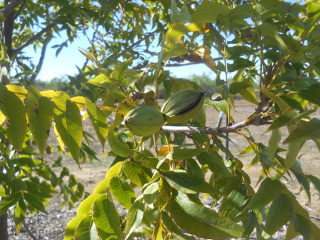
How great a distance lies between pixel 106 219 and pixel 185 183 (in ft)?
0.66

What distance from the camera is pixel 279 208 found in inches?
27.1

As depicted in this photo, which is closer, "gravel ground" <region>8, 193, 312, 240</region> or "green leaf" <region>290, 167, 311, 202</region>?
"green leaf" <region>290, 167, 311, 202</region>

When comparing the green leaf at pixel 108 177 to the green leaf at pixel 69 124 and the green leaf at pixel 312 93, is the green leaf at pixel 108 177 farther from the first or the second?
the green leaf at pixel 312 93

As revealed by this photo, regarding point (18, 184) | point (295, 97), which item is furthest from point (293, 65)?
point (18, 184)

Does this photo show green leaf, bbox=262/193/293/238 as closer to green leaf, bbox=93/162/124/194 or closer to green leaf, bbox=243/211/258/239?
green leaf, bbox=243/211/258/239

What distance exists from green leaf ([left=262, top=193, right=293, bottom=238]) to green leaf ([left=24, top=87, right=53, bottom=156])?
468 mm

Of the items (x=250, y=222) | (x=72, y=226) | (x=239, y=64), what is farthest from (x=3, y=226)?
(x=239, y=64)

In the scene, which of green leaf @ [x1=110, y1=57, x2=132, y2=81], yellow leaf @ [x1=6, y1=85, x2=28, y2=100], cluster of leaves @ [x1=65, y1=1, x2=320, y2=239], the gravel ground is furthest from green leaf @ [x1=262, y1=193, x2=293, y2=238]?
the gravel ground

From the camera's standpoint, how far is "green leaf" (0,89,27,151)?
0.70m

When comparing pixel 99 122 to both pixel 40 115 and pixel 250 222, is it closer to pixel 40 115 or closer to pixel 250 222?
pixel 40 115

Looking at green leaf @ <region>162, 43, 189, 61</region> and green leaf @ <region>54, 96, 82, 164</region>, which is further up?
green leaf @ <region>162, 43, 189, 61</region>

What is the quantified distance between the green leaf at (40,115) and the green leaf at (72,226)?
20 cm

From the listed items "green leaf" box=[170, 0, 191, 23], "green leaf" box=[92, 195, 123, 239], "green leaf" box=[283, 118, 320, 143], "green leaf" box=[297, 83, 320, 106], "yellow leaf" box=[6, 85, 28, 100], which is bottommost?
"green leaf" box=[92, 195, 123, 239]

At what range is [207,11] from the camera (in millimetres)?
765
